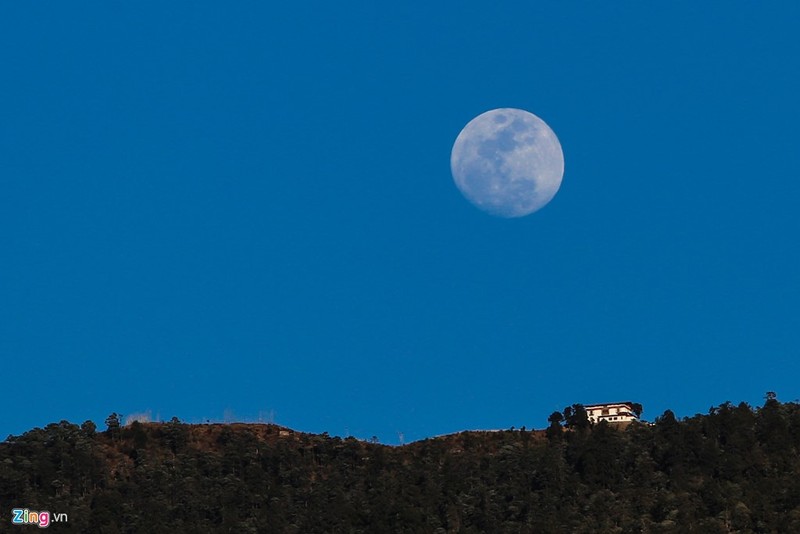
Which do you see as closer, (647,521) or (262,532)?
(647,521)

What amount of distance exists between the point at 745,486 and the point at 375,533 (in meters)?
54.3

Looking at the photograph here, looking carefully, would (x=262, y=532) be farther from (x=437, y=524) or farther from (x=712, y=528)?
(x=712, y=528)

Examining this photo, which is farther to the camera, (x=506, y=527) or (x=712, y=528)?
(x=506, y=527)

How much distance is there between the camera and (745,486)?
196 metres

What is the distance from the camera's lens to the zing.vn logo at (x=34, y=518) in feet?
639

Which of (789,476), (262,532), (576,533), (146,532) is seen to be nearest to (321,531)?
(262,532)

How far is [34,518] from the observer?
19562cm

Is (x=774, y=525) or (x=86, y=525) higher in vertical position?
(x=86, y=525)

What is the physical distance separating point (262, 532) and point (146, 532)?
1692cm

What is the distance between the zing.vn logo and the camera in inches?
7667

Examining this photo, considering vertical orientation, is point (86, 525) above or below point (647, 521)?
above

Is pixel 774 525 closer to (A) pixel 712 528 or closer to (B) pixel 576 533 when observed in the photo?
(A) pixel 712 528

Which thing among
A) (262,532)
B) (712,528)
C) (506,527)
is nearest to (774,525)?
(712,528)

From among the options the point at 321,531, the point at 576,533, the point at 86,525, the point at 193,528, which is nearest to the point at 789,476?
the point at 576,533
